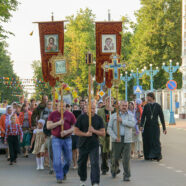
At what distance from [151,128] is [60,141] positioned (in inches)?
201

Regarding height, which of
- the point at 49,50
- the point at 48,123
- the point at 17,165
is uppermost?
the point at 49,50

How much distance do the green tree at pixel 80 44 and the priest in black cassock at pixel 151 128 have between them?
62162 millimetres

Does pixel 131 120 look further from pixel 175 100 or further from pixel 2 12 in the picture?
pixel 175 100

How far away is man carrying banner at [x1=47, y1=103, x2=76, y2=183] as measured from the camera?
11367 millimetres

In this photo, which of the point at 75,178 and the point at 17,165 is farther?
the point at 17,165

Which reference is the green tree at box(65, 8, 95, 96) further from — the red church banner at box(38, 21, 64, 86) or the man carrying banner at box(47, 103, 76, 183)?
the man carrying banner at box(47, 103, 76, 183)

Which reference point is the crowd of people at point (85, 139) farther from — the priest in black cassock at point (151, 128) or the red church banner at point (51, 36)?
the red church banner at point (51, 36)

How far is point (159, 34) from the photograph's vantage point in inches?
2411

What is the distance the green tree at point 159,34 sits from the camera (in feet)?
199

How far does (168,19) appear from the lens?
201ft

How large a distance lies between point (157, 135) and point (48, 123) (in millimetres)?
5289

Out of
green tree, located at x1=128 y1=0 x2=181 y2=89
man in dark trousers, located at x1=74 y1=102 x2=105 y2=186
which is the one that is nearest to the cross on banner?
man in dark trousers, located at x1=74 y1=102 x2=105 y2=186

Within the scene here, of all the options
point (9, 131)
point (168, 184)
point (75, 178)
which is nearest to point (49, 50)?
point (9, 131)

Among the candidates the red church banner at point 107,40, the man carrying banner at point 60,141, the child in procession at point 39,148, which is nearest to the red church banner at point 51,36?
the red church banner at point 107,40
